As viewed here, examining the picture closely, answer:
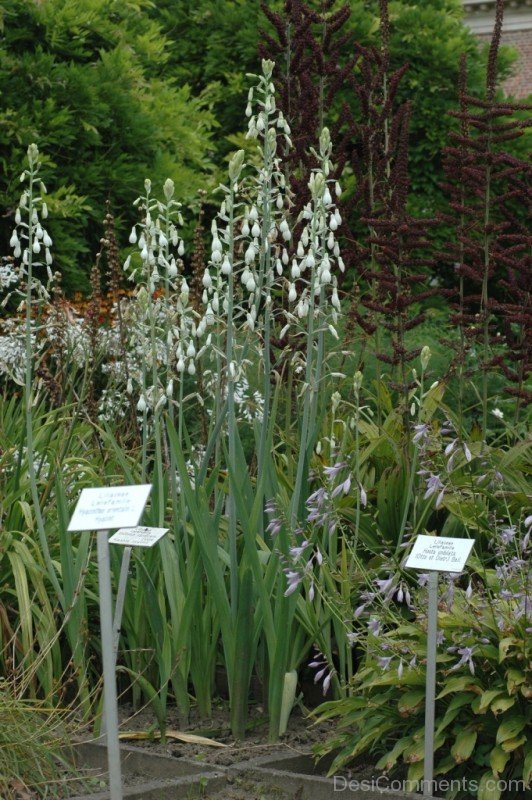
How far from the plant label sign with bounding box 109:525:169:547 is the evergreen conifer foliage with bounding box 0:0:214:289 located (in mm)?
5167

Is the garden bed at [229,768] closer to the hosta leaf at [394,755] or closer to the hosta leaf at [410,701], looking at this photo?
the hosta leaf at [394,755]

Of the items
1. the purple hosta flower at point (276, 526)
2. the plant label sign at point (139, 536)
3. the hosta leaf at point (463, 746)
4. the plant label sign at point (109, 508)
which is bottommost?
the hosta leaf at point (463, 746)

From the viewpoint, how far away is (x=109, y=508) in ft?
11.2

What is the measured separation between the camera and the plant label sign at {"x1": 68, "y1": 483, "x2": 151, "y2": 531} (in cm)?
335

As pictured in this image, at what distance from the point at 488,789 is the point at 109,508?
4.70 feet

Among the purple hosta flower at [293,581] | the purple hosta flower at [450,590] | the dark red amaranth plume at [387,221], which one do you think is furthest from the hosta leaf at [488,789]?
the dark red amaranth plume at [387,221]

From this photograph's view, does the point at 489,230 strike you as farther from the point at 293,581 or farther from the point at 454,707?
the point at 454,707

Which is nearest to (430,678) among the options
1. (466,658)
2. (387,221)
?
(466,658)

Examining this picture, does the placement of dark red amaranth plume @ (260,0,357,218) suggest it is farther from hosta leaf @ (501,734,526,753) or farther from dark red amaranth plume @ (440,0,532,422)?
hosta leaf @ (501,734,526,753)

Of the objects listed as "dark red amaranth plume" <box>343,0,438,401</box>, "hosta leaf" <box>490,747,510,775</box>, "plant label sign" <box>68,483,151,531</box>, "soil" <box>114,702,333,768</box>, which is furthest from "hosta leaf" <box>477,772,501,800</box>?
"dark red amaranth plume" <box>343,0,438,401</box>

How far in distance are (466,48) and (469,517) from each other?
1159 cm

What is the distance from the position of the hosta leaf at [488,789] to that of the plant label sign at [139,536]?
49.0 inches

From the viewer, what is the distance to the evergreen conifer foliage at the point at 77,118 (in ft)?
29.2

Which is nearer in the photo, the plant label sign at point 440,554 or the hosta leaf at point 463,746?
the plant label sign at point 440,554
